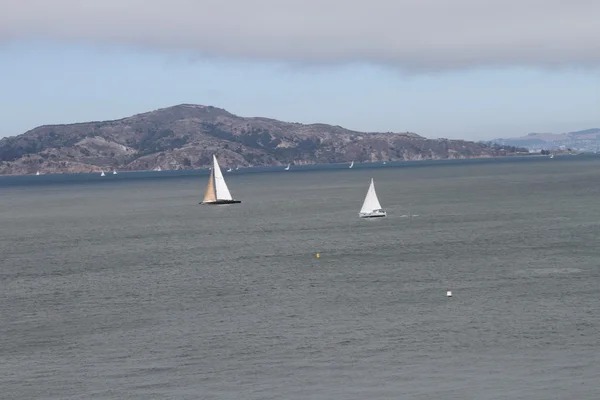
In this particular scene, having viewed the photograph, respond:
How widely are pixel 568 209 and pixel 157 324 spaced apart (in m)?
116

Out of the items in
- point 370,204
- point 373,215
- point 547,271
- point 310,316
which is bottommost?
point 373,215

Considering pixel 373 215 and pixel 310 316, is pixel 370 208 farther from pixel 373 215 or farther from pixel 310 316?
pixel 310 316

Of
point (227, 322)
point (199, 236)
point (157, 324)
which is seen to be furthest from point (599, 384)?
point (199, 236)

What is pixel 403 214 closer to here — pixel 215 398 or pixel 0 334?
pixel 0 334

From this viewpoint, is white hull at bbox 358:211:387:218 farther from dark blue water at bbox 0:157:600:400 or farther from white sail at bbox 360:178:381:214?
dark blue water at bbox 0:157:600:400

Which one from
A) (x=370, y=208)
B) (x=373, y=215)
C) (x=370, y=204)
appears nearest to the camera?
(x=373, y=215)

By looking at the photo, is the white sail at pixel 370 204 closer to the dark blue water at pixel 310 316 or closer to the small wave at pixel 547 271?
the dark blue water at pixel 310 316

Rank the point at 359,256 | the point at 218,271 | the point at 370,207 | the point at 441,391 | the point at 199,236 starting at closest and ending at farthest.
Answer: the point at 441,391 → the point at 218,271 → the point at 359,256 → the point at 199,236 → the point at 370,207

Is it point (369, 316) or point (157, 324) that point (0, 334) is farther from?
point (369, 316)

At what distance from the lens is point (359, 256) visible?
111 metres

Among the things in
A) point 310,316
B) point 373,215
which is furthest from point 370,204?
point 310,316

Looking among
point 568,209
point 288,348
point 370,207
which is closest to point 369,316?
point 288,348

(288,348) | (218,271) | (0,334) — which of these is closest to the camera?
(288,348)

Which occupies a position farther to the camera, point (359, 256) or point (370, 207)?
point (370, 207)
